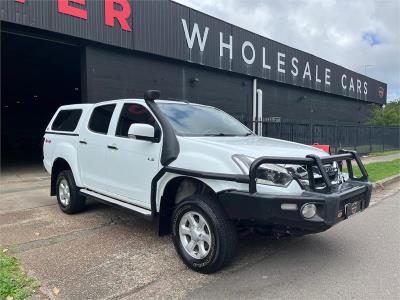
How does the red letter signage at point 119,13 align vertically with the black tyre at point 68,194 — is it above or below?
above

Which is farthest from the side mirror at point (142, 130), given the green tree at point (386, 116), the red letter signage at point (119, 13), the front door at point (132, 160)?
the green tree at point (386, 116)

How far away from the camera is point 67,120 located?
698cm

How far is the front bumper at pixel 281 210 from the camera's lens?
369cm

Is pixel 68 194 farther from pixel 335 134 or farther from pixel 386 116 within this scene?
pixel 386 116

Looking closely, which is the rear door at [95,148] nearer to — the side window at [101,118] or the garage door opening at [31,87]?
the side window at [101,118]

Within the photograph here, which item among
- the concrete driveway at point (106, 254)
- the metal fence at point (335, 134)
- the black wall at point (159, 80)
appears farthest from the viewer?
the metal fence at point (335, 134)

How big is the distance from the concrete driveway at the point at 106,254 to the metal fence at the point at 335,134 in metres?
9.00

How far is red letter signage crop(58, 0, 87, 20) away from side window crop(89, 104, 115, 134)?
6712 mm

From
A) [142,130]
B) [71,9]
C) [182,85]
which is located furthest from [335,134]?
[142,130]

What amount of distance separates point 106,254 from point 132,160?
1205mm

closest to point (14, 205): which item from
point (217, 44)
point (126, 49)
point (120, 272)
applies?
point (120, 272)

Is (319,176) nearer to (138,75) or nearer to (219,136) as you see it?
(219,136)

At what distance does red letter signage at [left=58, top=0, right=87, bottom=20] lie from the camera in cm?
1141

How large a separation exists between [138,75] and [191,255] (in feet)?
36.6
